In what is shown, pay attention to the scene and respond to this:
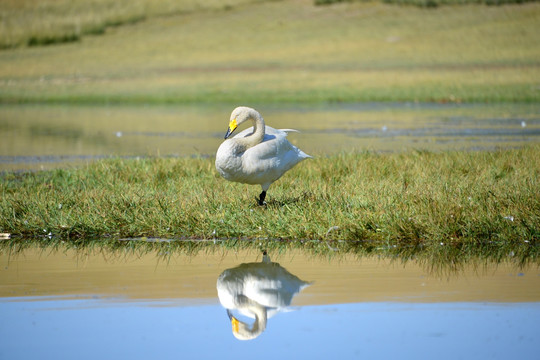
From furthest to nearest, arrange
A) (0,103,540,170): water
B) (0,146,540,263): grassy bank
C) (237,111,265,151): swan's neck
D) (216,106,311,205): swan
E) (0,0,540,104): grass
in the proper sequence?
(0,0,540,104): grass < (0,103,540,170): water < (237,111,265,151): swan's neck < (216,106,311,205): swan < (0,146,540,263): grassy bank

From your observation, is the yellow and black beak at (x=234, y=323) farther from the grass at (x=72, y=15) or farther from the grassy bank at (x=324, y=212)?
the grass at (x=72, y=15)

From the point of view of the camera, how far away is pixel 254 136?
10023 mm

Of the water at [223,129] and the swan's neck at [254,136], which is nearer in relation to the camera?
the swan's neck at [254,136]

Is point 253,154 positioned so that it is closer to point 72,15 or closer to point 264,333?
point 264,333

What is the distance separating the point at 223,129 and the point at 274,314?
68.3 ft

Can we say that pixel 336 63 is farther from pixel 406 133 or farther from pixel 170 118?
pixel 406 133

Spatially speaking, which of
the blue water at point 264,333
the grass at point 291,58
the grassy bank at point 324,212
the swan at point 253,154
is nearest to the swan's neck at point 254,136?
the swan at point 253,154

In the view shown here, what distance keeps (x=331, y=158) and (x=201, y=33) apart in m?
52.2

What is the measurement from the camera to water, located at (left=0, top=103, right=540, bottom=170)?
19484 mm

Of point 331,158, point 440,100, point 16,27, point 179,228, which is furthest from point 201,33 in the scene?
point 179,228

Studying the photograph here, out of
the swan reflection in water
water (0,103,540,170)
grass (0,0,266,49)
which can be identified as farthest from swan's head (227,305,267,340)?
grass (0,0,266,49)

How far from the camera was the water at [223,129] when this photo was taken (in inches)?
767

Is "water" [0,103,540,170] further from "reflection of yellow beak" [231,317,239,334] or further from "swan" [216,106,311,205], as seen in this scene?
"reflection of yellow beak" [231,317,239,334]

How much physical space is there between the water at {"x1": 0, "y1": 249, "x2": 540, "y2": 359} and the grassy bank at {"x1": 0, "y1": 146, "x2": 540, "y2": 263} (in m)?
0.74
